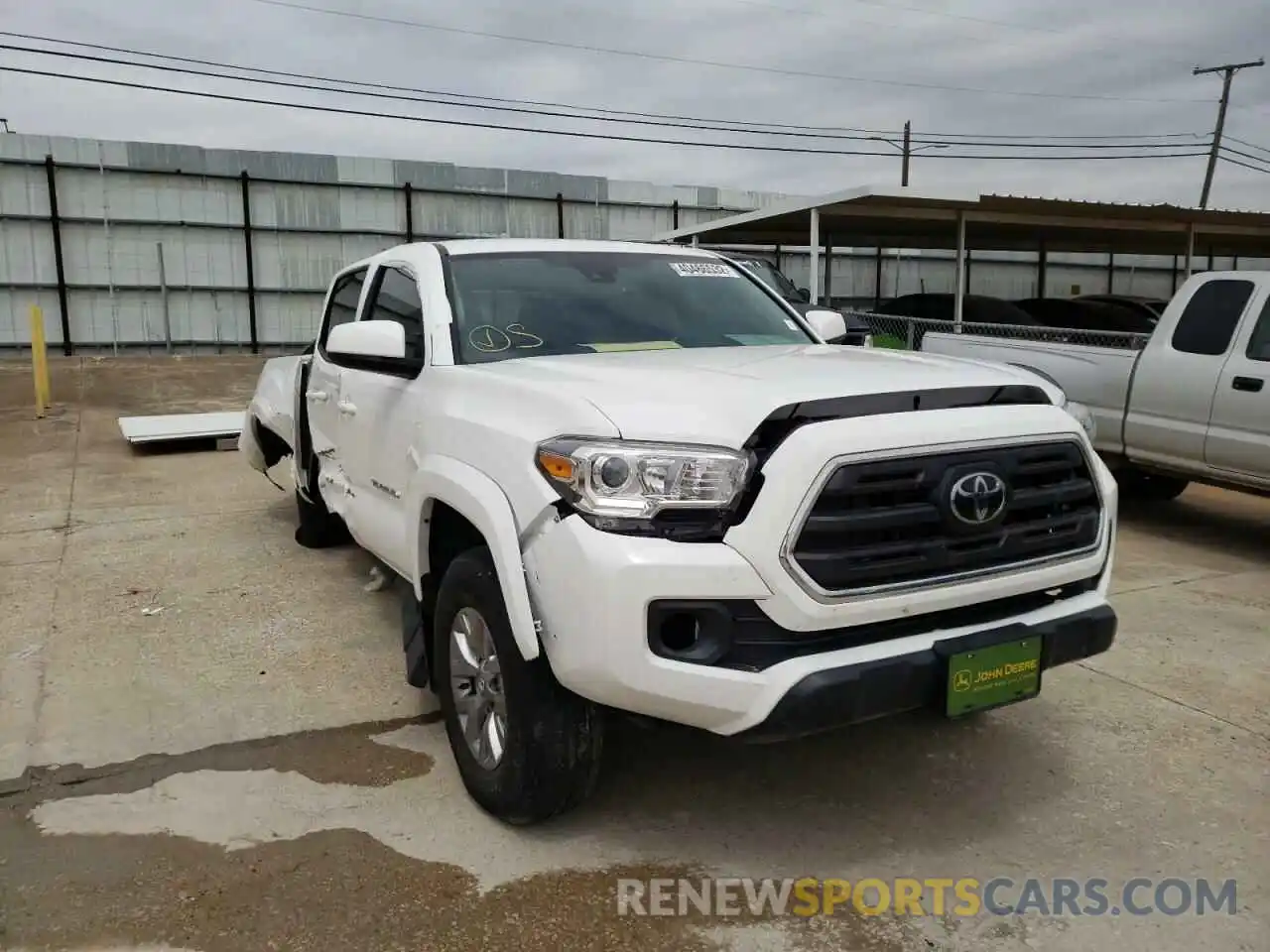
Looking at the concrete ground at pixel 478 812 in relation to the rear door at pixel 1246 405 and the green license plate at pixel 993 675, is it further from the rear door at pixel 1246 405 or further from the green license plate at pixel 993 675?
the rear door at pixel 1246 405

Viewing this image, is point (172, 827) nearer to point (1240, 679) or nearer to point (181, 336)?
point (1240, 679)

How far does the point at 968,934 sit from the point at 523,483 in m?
1.66

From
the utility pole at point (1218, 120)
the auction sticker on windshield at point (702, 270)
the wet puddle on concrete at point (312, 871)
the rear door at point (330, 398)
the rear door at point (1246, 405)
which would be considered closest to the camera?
the wet puddle on concrete at point (312, 871)

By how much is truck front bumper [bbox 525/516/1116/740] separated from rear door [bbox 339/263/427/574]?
4.03 ft

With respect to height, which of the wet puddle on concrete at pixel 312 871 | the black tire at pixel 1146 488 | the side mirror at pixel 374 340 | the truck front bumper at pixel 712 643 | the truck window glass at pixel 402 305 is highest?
the truck window glass at pixel 402 305

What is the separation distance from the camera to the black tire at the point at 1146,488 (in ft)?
26.9

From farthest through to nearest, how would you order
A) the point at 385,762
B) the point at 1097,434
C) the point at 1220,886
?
the point at 1097,434 → the point at 385,762 → the point at 1220,886

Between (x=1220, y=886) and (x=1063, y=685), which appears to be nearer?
(x=1220, y=886)

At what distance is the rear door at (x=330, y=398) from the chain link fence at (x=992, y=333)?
5.32 m

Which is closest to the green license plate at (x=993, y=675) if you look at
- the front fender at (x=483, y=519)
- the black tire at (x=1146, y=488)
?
the front fender at (x=483, y=519)

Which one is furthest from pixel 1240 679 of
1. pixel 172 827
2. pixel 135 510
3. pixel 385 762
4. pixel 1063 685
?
pixel 135 510

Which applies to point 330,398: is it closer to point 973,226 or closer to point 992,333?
point 992,333

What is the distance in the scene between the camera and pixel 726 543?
2.60m

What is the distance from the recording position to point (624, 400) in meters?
2.83
